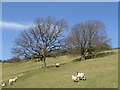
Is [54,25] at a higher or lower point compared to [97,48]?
higher

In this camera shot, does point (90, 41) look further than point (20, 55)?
Yes

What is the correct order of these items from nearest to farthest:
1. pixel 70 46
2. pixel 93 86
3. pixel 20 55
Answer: pixel 93 86, pixel 20 55, pixel 70 46

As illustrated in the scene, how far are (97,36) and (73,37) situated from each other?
6.16 m

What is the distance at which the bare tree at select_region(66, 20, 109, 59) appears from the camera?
71375mm

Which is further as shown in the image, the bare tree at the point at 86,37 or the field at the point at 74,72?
the bare tree at the point at 86,37

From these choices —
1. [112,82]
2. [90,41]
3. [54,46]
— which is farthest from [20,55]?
[112,82]

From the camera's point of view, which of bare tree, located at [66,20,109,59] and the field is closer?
the field

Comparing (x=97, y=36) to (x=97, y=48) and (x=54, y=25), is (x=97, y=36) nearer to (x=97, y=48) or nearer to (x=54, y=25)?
(x=97, y=48)

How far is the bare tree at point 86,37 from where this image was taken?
71.4 m

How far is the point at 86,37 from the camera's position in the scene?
72812 millimetres

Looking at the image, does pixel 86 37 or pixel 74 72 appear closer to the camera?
pixel 74 72

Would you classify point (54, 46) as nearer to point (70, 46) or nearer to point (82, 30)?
point (70, 46)

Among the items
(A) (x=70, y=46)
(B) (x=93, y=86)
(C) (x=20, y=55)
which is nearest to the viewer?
(B) (x=93, y=86)

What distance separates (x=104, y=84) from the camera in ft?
90.7
